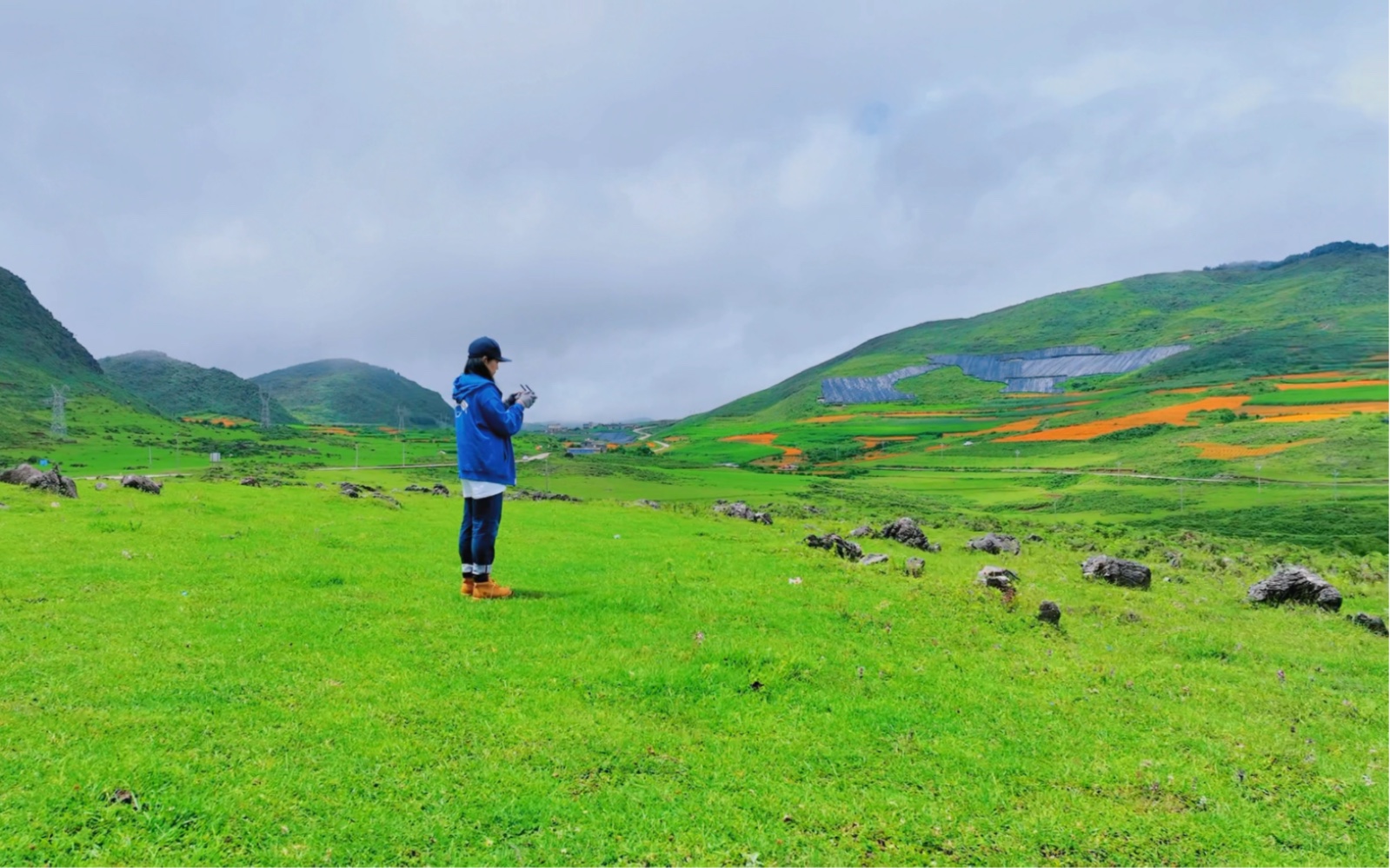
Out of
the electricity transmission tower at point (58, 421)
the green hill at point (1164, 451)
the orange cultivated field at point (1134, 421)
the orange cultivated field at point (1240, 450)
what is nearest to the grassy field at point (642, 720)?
the green hill at point (1164, 451)

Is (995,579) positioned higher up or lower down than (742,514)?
higher up

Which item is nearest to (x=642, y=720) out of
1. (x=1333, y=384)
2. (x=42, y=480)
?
(x=42, y=480)

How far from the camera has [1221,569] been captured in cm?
2720

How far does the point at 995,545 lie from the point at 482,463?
23.3 meters

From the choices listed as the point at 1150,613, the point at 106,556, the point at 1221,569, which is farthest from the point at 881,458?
the point at 106,556

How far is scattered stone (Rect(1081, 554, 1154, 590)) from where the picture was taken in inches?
782

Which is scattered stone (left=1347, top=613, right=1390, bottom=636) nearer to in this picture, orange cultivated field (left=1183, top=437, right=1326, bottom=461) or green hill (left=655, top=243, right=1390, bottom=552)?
green hill (left=655, top=243, right=1390, bottom=552)

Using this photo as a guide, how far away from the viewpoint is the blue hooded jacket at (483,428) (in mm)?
12172

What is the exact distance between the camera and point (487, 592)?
12.2 meters

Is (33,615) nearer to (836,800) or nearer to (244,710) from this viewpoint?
(244,710)

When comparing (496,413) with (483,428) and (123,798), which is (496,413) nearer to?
(483,428)

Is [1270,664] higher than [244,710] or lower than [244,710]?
lower

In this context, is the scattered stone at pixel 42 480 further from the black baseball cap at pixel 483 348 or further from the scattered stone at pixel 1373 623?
the scattered stone at pixel 1373 623

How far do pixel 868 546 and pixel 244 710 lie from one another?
832 inches
